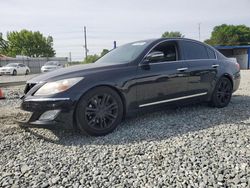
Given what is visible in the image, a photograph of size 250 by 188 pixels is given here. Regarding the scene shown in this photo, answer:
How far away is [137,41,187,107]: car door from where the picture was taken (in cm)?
435

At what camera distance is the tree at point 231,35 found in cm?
5944

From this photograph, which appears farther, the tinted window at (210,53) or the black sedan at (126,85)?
the tinted window at (210,53)

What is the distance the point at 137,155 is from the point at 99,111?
1.05 metres

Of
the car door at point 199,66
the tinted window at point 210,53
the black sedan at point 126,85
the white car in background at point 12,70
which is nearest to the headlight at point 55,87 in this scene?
the black sedan at point 126,85

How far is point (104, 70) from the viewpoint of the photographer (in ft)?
13.4

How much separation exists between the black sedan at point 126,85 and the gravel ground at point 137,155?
0.34 m

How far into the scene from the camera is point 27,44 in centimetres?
6488

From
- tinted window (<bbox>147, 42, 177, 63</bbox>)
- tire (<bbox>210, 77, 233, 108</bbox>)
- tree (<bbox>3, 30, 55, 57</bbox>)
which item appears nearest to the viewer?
tinted window (<bbox>147, 42, 177, 63</bbox>)

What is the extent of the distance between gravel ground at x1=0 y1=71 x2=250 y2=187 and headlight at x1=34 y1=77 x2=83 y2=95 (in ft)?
2.38

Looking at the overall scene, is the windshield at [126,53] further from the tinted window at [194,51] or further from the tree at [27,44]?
the tree at [27,44]

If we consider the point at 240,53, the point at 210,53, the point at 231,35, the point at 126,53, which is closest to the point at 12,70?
the point at 126,53

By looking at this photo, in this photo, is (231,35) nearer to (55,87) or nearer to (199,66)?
(199,66)

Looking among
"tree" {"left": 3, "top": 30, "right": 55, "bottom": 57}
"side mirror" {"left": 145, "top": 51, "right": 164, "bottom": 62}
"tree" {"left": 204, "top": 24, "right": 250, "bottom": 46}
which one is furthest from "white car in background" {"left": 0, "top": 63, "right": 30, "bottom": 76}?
"tree" {"left": 204, "top": 24, "right": 250, "bottom": 46}

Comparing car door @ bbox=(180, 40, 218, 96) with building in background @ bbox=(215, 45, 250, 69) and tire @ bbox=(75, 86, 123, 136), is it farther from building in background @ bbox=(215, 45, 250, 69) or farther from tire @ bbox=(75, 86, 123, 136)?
building in background @ bbox=(215, 45, 250, 69)
